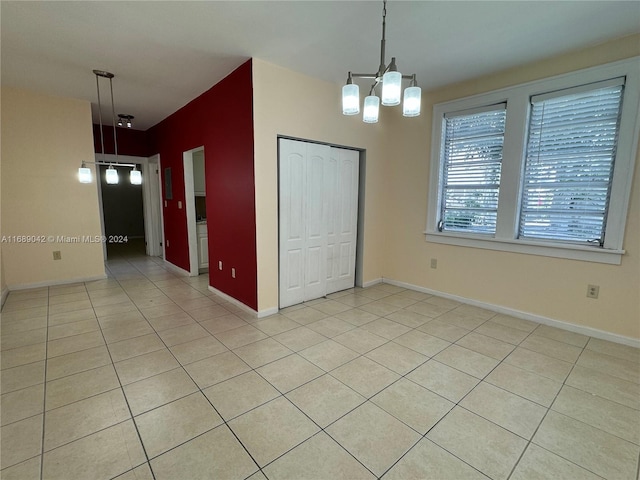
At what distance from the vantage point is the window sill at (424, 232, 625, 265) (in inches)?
110

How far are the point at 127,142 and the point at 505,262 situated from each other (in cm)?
674

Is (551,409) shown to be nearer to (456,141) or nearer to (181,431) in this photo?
(181,431)

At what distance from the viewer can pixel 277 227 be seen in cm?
337

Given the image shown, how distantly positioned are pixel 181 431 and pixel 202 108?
3773mm

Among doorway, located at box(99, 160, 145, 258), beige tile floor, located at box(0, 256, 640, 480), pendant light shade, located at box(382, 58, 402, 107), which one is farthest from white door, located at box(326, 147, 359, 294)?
doorway, located at box(99, 160, 145, 258)

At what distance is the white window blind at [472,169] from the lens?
3.48 m

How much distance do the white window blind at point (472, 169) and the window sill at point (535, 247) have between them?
0.13 metres

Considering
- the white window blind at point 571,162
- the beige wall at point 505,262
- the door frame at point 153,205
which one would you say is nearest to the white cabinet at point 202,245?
the door frame at point 153,205

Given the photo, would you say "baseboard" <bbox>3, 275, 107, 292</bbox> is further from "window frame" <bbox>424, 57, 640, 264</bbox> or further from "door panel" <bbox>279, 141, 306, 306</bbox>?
"window frame" <bbox>424, 57, 640, 264</bbox>

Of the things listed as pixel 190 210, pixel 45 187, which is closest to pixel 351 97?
pixel 190 210

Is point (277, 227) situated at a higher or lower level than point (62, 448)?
higher

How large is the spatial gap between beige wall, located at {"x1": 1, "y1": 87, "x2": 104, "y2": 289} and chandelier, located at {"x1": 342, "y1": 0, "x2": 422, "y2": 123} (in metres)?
4.50

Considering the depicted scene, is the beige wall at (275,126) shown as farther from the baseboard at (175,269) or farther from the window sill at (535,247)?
the baseboard at (175,269)

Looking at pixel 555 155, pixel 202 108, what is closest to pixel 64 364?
pixel 202 108
